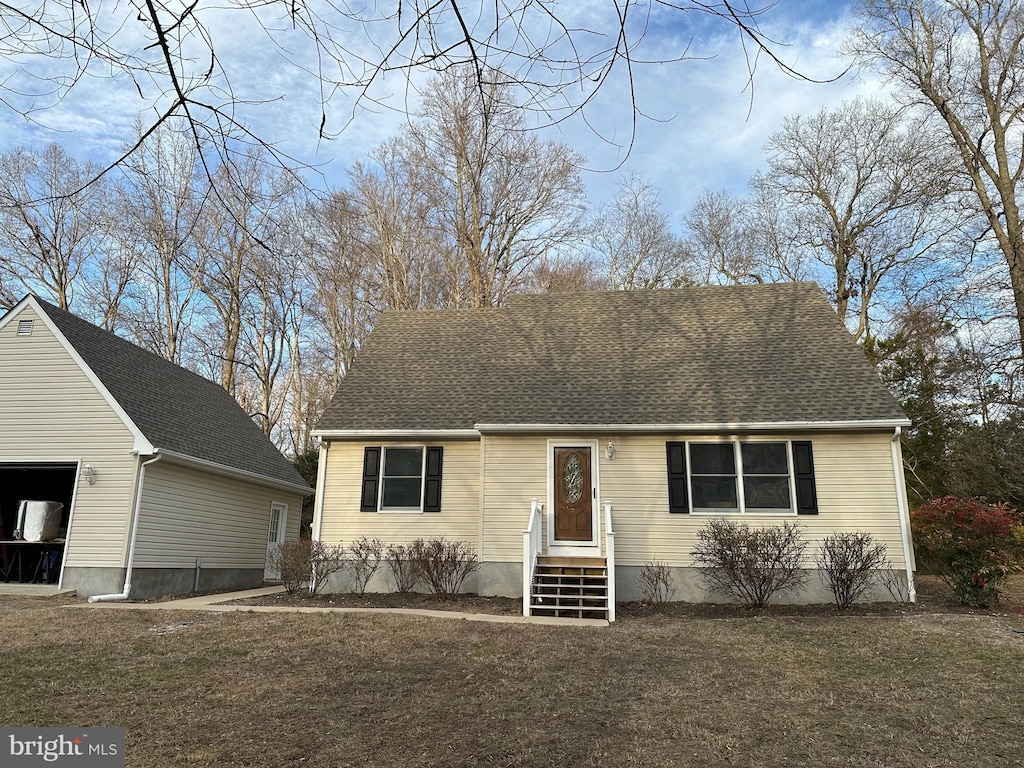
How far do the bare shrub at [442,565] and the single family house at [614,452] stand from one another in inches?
15.9

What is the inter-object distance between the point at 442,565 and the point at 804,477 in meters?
6.38

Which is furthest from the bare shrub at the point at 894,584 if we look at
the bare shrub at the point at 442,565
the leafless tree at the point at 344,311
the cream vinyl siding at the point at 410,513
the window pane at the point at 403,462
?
the leafless tree at the point at 344,311

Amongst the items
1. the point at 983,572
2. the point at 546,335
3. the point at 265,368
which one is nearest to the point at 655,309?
the point at 546,335

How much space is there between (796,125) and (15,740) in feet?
88.2

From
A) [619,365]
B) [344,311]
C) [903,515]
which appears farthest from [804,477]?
[344,311]

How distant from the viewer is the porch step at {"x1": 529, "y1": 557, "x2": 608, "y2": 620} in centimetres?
1009

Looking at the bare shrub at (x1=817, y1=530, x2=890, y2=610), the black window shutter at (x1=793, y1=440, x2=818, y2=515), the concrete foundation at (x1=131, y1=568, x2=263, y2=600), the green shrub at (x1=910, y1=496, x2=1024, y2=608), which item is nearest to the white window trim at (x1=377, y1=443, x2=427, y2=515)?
the concrete foundation at (x1=131, y1=568, x2=263, y2=600)

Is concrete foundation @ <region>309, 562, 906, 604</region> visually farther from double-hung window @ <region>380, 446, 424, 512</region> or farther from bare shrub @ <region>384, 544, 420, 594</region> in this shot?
double-hung window @ <region>380, 446, 424, 512</region>

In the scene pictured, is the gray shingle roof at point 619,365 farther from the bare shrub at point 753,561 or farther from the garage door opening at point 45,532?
the garage door opening at point 45,532

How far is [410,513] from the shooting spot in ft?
41.5

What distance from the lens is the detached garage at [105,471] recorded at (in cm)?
1219

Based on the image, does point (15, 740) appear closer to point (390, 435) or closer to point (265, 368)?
point (390, 435)

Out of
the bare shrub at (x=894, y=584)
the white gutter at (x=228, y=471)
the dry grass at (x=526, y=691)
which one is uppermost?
the white gutter at (x=228, y=471)

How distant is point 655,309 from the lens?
15.7m
